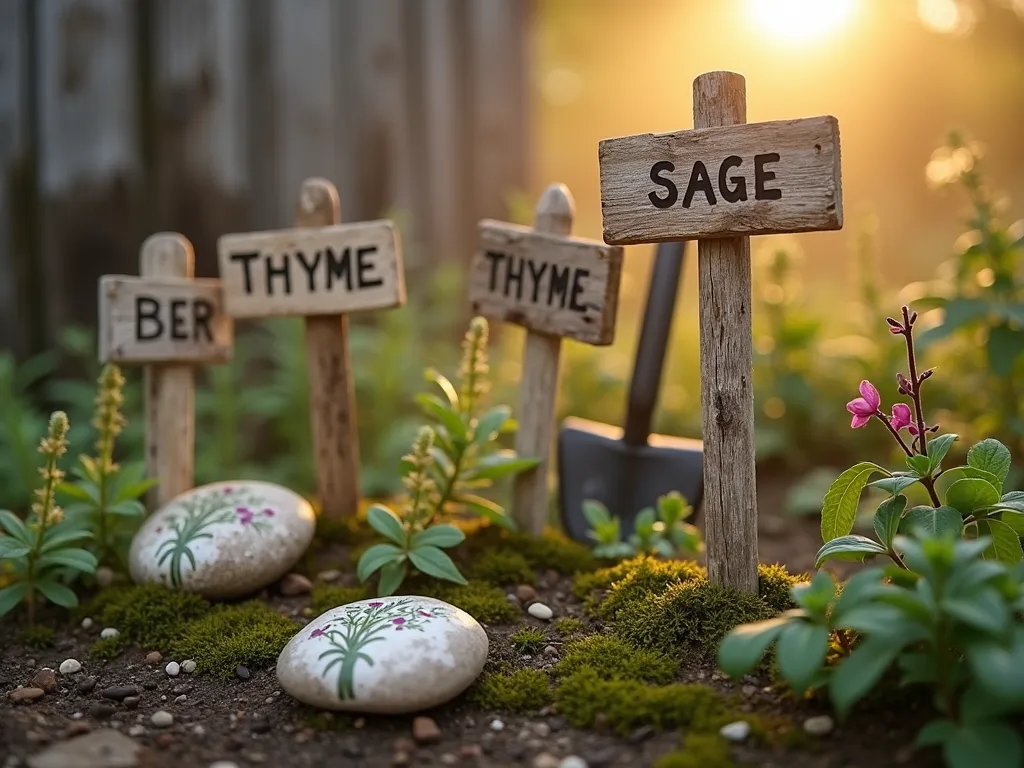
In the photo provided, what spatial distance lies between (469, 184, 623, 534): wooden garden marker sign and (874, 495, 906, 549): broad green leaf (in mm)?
785

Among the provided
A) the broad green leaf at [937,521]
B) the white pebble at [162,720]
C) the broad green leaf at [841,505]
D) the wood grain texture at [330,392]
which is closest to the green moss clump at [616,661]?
the broad green leaf at [841,505]

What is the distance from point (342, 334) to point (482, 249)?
1.49 ft

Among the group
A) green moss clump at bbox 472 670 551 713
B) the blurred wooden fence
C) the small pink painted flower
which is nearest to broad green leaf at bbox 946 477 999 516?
the small pink painted flower

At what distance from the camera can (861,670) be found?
1.42 meters

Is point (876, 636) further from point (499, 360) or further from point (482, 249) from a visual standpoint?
point (499, 360)

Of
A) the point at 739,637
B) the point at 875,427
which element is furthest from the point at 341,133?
the point at 739,637

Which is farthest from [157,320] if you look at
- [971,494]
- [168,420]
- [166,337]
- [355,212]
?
[971,494]

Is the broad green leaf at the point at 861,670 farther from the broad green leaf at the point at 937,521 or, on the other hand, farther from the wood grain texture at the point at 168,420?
the wood grain texture at the point at 168,420

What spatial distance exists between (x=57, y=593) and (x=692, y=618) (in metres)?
1.47

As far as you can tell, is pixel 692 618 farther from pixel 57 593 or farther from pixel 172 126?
pixel 172 126

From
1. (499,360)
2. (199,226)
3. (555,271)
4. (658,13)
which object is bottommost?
(499,360)

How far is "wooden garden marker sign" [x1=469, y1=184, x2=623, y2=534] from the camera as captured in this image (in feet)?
7.66

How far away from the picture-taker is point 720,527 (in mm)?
1976

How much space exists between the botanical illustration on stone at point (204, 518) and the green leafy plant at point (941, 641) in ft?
4.09
